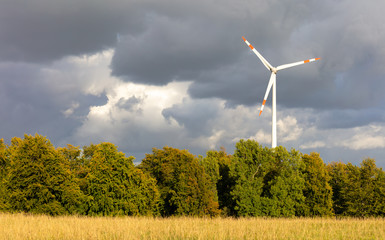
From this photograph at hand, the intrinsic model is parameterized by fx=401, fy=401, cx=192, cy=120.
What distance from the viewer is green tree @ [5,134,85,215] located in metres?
46.3

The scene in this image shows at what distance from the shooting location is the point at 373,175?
71875 mm

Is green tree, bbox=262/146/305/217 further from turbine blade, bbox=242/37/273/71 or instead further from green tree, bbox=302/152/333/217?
turbine blade, bbox=242/37/273/71

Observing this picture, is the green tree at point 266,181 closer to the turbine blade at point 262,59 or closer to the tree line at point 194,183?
the tree line at point 194,183

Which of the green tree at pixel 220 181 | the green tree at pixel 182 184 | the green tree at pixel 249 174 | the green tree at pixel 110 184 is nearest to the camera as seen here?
the green tree at pixel 110 184

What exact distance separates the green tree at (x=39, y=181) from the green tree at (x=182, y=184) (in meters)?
17.7

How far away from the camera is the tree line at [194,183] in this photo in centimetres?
4966

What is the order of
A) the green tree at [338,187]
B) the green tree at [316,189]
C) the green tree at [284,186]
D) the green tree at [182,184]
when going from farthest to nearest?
the green tree at [338,187] → the green tree at [316,189] → the green tree at [284,186] → the green tree at [182,184]

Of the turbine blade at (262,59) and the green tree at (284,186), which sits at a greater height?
the turbine blade at (262,59)

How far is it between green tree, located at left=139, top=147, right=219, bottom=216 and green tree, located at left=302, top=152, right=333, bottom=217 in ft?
53.8

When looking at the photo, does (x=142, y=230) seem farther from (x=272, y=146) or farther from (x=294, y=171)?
(x=272, y=146)

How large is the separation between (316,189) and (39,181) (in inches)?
1765

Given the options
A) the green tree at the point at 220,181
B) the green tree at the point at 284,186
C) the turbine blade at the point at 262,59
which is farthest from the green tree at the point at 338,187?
the turbine blade at the point at 262,59

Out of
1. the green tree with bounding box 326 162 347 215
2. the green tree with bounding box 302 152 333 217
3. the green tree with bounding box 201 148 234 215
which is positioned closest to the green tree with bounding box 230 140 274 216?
the green tree with bounding box 201 148 234 215

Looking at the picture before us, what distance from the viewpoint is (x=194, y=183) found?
63.8 m
